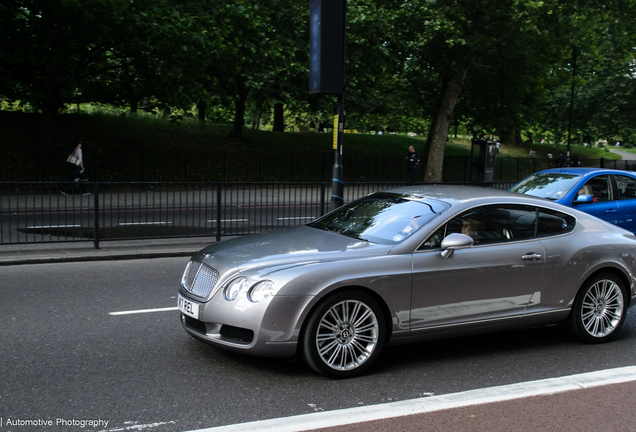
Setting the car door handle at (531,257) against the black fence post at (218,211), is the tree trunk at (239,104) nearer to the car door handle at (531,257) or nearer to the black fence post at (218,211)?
the black fence post at (218,211)

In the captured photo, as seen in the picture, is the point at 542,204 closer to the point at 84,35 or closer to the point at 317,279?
the point at 317,279

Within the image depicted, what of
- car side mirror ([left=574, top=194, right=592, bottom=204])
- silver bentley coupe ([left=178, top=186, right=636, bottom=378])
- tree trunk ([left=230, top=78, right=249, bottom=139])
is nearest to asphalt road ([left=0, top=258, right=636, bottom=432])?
silver bentley coupe ([left=178, top=186, right=636, bottom=378])

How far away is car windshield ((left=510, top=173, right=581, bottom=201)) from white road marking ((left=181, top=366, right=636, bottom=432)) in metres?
6.27

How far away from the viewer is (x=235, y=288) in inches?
185

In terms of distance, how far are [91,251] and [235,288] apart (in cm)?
675

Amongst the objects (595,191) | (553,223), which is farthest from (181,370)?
(595,191)

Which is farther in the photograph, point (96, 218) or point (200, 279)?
point (96, 218)

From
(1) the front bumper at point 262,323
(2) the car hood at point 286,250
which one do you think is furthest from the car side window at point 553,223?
(1) the front bumper at point 262,323

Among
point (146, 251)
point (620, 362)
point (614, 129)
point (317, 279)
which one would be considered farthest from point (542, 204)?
point (614, 129)

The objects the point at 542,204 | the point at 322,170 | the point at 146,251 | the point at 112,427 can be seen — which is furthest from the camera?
the point at 322,170

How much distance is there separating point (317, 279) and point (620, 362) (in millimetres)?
2883

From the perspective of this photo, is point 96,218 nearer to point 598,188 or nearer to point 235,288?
point 235,288

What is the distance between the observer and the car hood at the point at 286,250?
4.81 meters

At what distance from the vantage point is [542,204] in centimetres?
594
